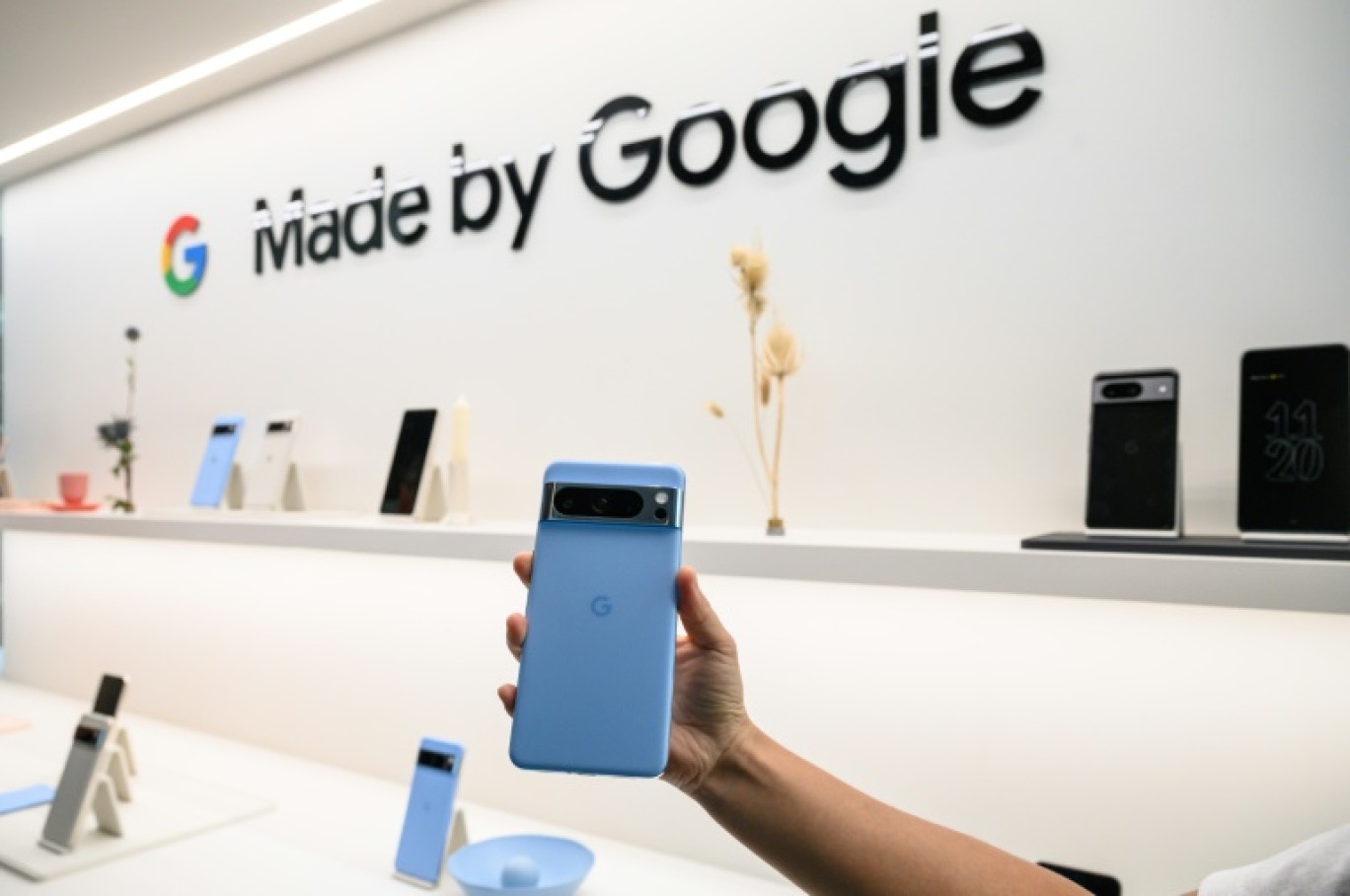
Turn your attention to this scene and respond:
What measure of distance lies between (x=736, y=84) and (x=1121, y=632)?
3.89 ft

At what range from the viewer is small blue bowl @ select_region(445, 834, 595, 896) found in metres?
1.48

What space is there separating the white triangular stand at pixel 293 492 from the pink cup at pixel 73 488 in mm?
851

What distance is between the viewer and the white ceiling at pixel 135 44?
194cm

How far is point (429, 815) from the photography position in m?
1.66

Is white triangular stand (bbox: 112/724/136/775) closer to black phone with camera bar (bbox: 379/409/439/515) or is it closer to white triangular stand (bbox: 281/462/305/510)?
white triangular stand (bbox: 281/462/305/510)

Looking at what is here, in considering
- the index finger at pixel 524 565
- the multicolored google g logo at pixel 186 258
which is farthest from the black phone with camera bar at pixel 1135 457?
the multicolored google g logo at pixel 186 258

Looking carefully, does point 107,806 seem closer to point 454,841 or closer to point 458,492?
point 454,841

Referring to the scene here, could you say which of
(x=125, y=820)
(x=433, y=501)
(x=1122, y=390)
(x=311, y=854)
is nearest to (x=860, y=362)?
(x=1122, y=390)

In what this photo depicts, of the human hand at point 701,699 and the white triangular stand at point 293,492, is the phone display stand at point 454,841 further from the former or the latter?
the white triangular stand at point 293,492

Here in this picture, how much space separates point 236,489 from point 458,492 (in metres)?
0.87

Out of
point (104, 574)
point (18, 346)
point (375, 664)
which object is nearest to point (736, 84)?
point (375, 664)

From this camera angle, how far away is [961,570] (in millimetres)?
1138

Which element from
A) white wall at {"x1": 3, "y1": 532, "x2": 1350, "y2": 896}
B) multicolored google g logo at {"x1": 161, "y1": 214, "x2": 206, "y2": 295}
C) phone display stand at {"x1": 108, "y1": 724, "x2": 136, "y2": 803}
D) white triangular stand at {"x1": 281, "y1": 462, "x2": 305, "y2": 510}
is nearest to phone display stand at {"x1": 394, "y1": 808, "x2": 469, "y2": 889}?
white wall at {"x1": 3, "y1": 532, "x2": 1350, "y2": 896}

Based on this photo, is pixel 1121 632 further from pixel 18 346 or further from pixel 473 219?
pixel 18 346
